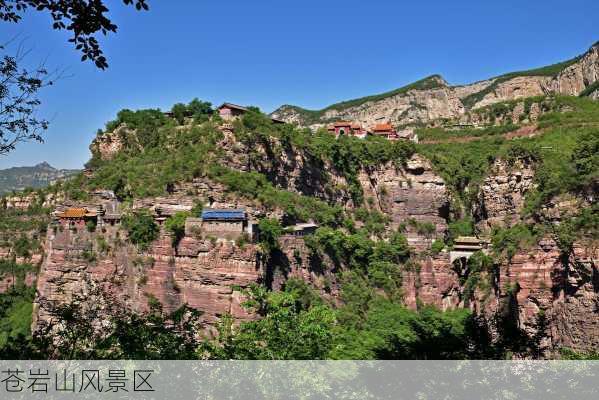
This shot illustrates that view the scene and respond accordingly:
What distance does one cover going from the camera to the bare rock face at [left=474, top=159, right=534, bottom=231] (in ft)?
136

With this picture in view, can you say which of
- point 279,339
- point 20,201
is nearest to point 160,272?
point 279,339

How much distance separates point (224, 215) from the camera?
31453 mm

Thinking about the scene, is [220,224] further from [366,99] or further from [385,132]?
[366,99]

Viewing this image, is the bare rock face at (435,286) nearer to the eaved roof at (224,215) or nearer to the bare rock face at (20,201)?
the eaved roof at (224,215)

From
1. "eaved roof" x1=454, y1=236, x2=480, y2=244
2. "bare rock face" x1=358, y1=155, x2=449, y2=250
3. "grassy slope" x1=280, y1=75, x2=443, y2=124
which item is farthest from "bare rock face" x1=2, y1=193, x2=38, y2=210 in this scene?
"grassy slope" x1=280, y1=75, x2=443, y2=124

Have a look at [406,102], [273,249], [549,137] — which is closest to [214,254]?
[273,249]

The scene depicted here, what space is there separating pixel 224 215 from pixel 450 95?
277 ft

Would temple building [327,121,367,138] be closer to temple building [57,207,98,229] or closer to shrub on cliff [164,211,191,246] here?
shrub on cliff [164,211,191,246]

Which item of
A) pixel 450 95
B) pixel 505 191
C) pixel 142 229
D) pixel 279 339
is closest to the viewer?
pixel 279 339

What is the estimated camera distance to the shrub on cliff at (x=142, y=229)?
33.1 meters

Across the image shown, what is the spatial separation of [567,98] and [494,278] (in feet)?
115

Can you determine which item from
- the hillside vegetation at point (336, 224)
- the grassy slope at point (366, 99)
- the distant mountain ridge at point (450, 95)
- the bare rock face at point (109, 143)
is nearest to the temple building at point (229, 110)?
the hillside vegetation at point (336, 224)

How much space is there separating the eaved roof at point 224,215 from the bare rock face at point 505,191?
21.3 metres

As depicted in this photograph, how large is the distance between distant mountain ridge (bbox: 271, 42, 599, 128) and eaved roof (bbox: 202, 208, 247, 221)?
6170 cm
